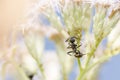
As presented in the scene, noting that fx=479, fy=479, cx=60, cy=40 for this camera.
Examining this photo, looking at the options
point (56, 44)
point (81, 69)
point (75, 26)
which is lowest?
point (81, 69)

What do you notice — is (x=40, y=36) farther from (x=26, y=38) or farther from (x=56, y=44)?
(x=26, y=38)

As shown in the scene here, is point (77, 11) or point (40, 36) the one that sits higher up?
point (40, 36)

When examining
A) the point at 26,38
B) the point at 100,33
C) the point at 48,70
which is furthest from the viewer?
the point at 48,70

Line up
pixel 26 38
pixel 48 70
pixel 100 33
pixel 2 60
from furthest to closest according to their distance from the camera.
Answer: pixel 48 70 < pixel 2 60 < pixel 26 38 < pixel 100 33

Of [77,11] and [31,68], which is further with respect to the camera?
[31,68]

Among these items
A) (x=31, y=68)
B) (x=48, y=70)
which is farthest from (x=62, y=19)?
(x=48, y=70)

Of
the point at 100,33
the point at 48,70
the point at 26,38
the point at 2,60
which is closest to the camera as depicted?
the point at 100,33

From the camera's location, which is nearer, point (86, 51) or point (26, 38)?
point (86, 51)

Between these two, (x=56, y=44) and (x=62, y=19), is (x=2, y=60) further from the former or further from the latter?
(x=62, y=19)

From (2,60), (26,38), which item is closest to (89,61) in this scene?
(26,38)
